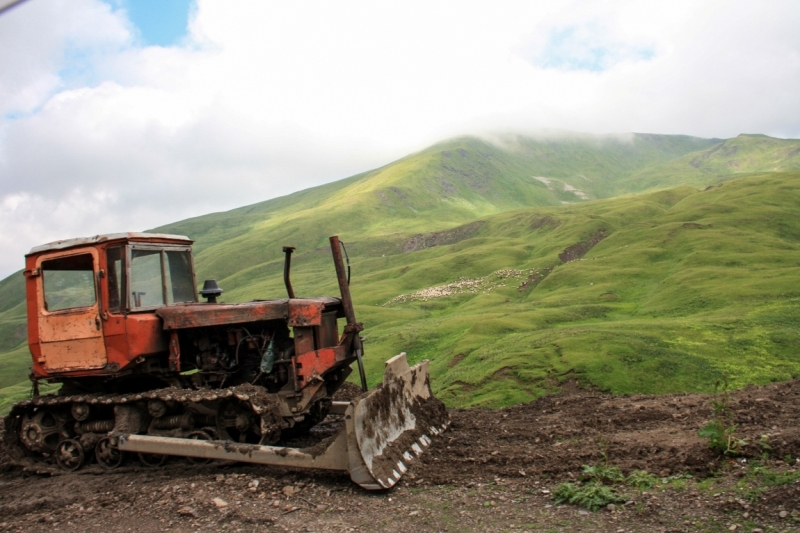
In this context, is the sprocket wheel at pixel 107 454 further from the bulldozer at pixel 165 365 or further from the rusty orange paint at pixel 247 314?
the rusty orange paint at pixel 247 314

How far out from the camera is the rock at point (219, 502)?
8567 millimetres

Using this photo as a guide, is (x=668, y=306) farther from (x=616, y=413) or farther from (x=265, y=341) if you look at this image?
(x=265, y=341)

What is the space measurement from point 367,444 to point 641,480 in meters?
3.74

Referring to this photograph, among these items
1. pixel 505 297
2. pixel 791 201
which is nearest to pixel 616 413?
pixel 505 297

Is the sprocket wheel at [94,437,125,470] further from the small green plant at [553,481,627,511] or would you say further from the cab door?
the small green plant at [553,481,627,511]

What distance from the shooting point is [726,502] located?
691 cm

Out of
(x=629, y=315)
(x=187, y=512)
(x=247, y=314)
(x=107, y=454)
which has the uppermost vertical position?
(x=247, y=314)

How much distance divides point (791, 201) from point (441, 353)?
2530 inches

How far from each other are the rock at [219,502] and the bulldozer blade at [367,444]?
97 centimetres

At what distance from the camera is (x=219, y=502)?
28.3 ft

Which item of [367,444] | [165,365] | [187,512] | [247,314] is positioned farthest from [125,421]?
[367,444]

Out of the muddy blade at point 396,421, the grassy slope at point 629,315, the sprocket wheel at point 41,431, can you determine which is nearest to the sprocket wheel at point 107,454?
the sprocket wheel at point 41,431

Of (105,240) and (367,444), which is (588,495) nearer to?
(367,444)

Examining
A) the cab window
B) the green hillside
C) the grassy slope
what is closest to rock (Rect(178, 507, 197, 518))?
the cab window
